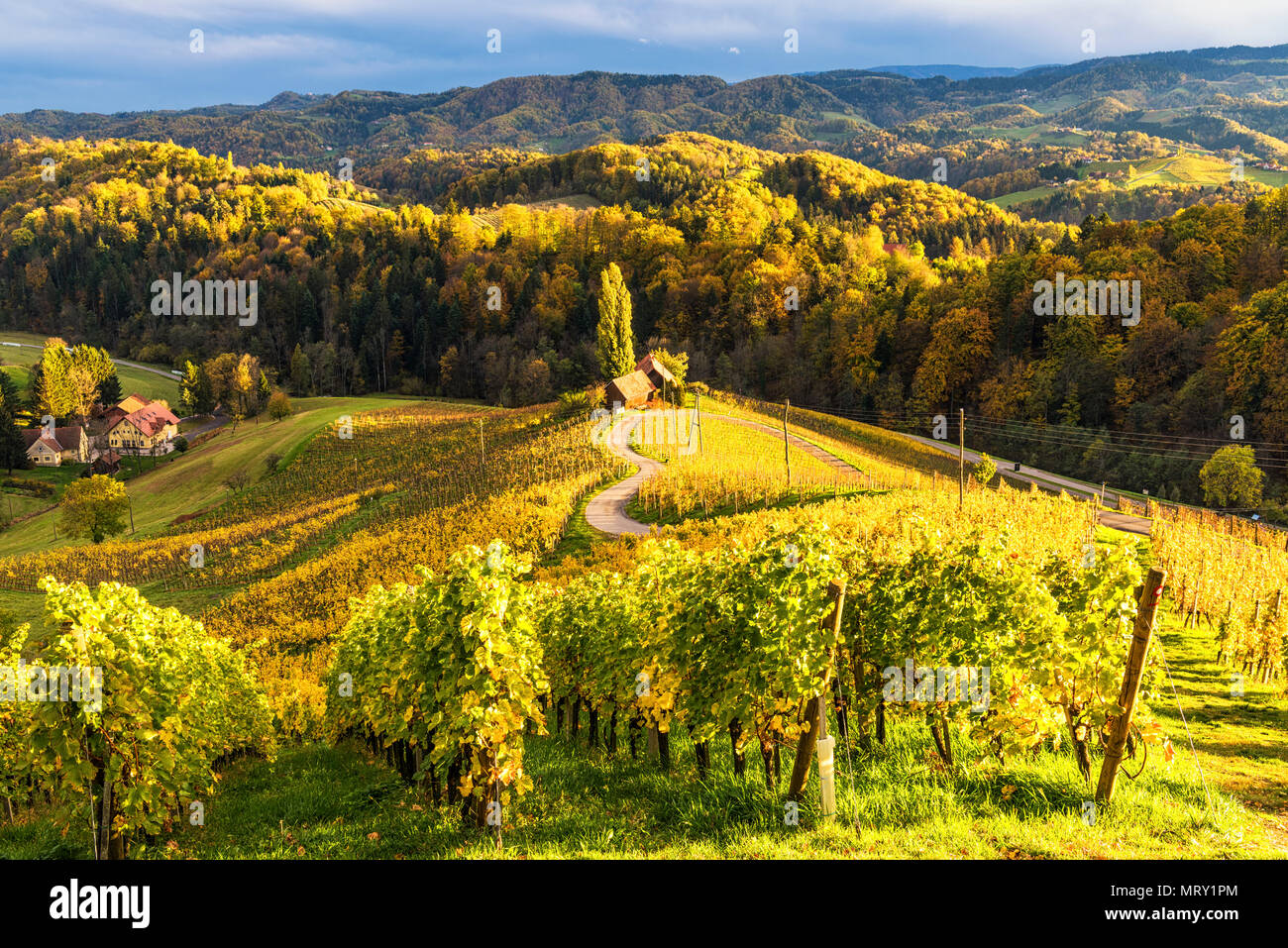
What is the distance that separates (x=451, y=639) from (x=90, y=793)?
16.0 ft

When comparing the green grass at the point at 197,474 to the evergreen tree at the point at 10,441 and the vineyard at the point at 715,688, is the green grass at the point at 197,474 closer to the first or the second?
the evergreen tree at the point at 10,441

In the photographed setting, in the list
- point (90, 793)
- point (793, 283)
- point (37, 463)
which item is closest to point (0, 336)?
point (37, 463)

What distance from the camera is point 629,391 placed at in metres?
71.2

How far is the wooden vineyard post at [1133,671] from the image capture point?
7.81 m

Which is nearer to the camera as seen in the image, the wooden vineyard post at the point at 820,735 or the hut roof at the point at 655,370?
the wooden vineyard post at the point at 820,735

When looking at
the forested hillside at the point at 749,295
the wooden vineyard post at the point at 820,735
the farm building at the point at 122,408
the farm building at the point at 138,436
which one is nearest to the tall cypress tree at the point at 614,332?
the forested hillside at the point at 749,295

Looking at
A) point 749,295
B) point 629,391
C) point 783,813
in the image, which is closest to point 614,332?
point 629,391

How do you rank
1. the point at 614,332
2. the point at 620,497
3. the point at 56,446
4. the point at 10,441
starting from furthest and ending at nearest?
the point at 56,446
the point at 10,441
the point at 614,332
the point at 620,497

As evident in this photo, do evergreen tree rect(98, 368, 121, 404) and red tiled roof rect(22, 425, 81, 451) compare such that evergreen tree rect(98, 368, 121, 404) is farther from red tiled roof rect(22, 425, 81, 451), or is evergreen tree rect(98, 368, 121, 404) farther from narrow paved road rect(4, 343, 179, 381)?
narrow paved road rect(4, 343, 179, 381)

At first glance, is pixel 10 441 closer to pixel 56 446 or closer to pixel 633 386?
pixel 56 446

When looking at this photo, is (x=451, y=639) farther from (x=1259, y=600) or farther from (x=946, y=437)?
(x=946, y=437)

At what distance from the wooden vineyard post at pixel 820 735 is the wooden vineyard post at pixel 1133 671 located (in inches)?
123

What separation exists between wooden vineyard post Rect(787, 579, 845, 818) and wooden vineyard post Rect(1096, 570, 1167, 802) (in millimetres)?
3122

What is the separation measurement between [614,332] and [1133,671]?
239ft
